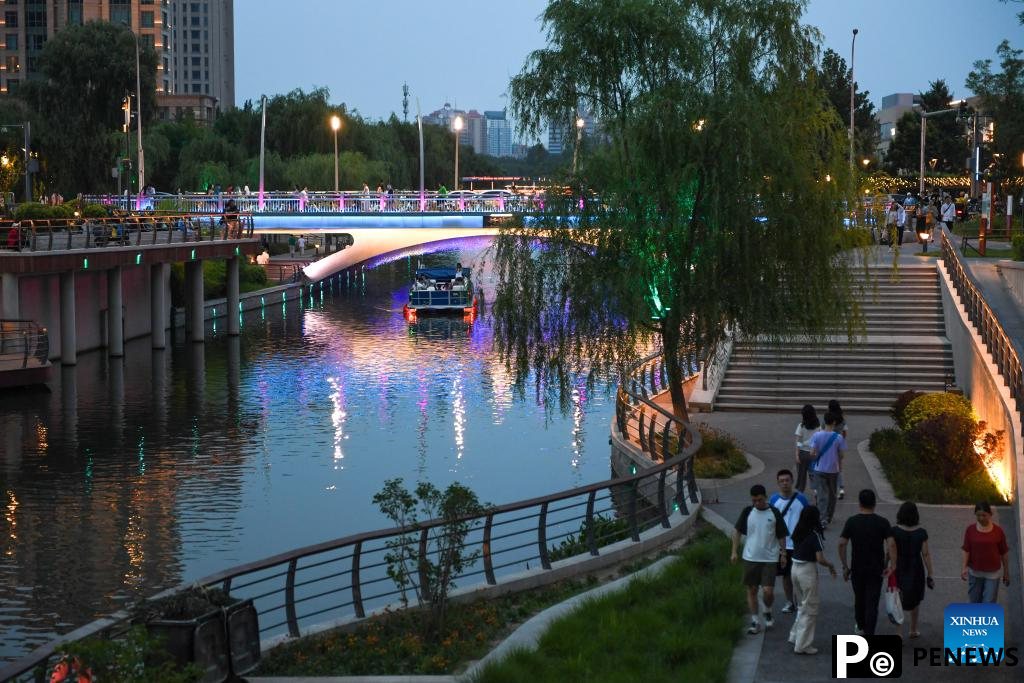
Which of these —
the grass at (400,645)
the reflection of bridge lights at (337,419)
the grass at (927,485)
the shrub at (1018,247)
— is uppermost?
the shrub at (1018,247)

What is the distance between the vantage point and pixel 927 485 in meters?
21.6

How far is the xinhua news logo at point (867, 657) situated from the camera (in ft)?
40.9

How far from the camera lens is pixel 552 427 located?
35656mm

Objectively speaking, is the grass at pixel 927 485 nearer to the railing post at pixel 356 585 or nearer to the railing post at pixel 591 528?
the railing post at pixel 591 528

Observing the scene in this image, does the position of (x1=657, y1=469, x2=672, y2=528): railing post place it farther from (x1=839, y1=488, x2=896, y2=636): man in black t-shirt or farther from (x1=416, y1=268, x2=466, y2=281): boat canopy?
(x1=416, y1=268, x2=466, y2=281): boat canopy

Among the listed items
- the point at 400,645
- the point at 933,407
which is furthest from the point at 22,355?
the point at 400,645

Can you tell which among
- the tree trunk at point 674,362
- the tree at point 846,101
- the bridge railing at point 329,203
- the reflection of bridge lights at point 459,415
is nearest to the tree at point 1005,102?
the tree at point 846,101

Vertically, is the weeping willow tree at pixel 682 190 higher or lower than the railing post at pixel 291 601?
higher

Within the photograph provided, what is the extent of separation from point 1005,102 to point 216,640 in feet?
226

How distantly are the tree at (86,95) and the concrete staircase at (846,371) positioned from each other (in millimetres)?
73739

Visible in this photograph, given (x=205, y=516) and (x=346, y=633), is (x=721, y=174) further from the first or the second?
(x=346, y=633)

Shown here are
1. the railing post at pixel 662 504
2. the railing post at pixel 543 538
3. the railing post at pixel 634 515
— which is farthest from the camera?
the railing post at pixel 662 504

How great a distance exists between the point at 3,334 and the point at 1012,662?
3541cm

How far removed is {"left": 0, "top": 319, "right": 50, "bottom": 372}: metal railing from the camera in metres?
41.0
